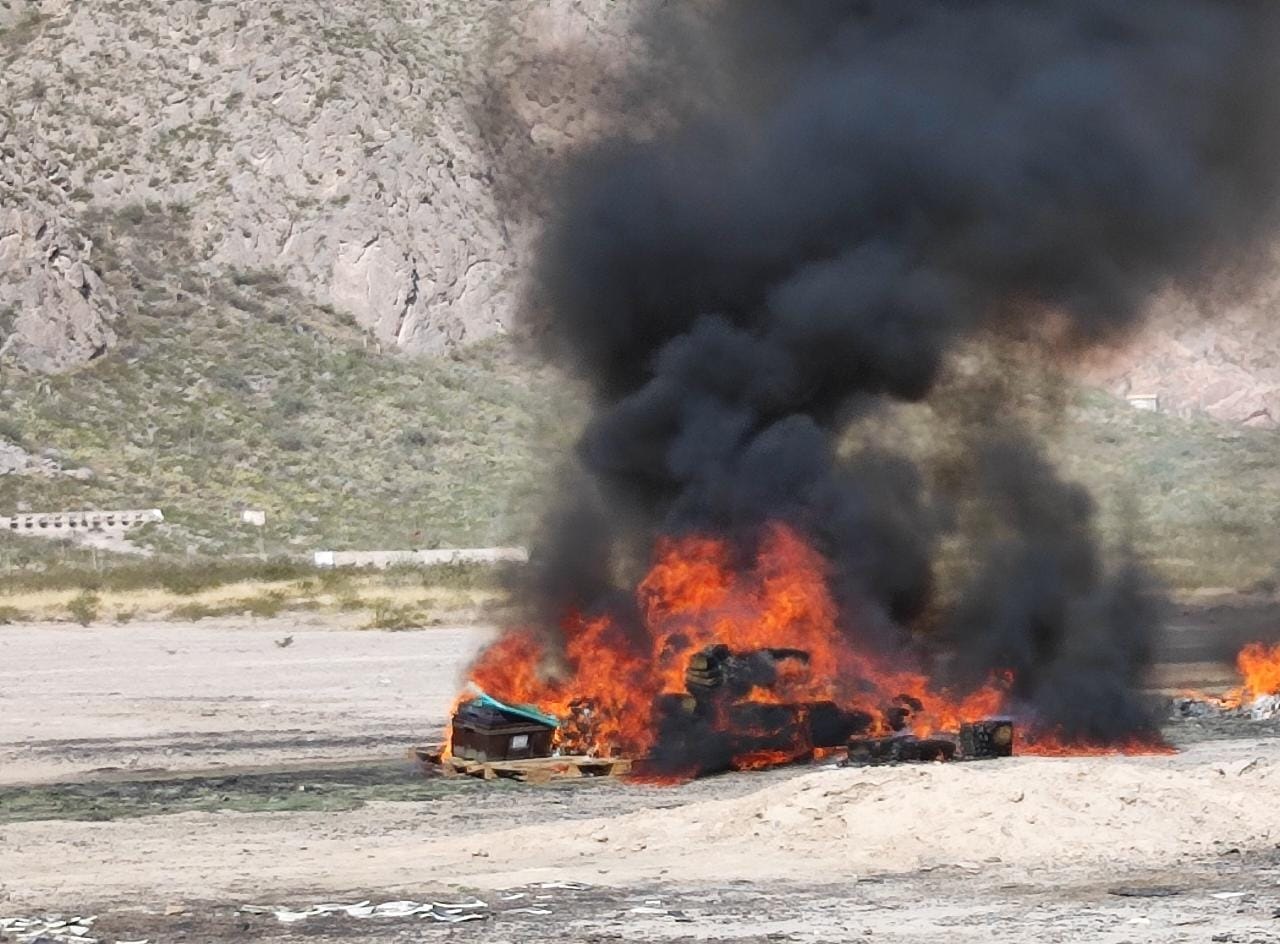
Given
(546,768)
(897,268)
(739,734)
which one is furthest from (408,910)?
(897,268)

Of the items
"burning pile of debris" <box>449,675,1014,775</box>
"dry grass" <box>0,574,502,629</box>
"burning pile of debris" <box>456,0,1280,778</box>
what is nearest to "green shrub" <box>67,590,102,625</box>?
"dry grass" <box>0,574,502,629</box>

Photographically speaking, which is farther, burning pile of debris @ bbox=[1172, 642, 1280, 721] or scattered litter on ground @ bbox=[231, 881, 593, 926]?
burning pile of debris @ bbox=[1172, 642, 1280, 721]

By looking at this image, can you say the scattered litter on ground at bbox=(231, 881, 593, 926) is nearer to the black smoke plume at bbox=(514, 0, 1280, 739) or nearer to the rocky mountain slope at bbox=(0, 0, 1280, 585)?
the black smoke plume at bbox=(514, 0, 1280, 739)

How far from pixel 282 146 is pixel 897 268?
66.2 meters

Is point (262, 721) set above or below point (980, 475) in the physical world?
below

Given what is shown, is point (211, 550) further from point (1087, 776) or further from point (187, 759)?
point (1087, 776)

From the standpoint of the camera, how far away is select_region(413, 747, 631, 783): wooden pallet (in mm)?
25078

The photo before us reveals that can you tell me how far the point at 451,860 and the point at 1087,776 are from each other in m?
5.91

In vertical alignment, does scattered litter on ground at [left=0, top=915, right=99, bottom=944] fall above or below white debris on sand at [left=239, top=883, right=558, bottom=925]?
below

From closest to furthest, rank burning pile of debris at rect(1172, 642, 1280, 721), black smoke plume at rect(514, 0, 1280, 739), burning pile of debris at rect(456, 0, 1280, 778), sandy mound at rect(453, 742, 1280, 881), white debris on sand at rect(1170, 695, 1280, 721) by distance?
1. sandy mound at rect(453, 742, 1280, 881)
2. burning pile of debris at rect(456, 0, 1280, 778)
3. black smoke plume at rect(514, 0, 1280, 739)
4. white debris on sand at rect(1170, 695, 1280, 721)
5. burning pile of debris at rect(1172, 642, 1280, 721)

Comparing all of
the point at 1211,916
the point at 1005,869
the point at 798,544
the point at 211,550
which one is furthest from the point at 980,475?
the point at 211,550

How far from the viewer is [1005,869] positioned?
18156 mm

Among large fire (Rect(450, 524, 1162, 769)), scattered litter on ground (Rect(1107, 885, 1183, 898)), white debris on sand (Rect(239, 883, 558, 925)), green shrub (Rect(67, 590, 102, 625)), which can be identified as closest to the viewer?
white debris on sand (Rect(239, 883, 558, 925))

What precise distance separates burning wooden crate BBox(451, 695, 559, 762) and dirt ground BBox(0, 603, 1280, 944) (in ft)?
2.53
